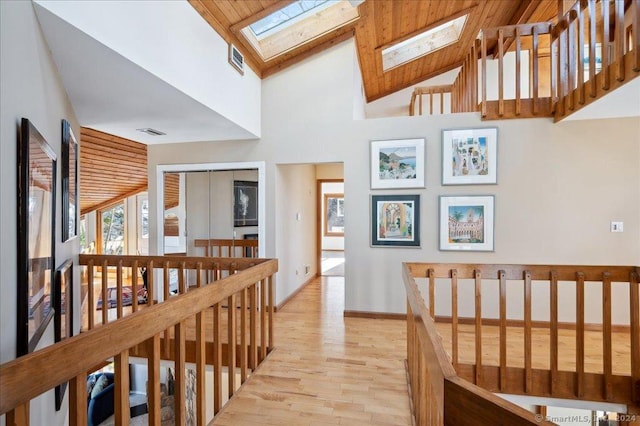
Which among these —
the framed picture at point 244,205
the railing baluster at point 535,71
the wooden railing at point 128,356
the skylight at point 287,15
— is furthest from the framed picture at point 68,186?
the railing baluster at point 535,71

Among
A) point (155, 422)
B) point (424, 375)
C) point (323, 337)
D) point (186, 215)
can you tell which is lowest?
point (323, 337)

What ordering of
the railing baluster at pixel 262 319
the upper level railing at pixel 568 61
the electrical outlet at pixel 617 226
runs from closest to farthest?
the upper level railing at pixel 568 61, the railing baluster at pixel 262 319, the electrical outlet at pixel 617 226

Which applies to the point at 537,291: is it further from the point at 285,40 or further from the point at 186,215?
the point at 186,215

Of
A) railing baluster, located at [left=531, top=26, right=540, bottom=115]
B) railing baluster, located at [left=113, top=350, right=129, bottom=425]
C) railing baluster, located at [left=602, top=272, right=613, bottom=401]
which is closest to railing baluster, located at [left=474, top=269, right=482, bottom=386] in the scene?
railing baluster, located at [left=602, top=272, right=613, bottom=401]

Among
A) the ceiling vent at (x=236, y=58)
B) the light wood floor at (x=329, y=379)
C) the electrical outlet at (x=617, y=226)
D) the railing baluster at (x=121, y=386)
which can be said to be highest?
the ceiling vent at (x=236, y=58)

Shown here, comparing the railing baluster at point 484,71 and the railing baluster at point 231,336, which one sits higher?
the railing baluster at point 484,71

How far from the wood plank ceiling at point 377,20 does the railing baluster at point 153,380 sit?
2562 mm

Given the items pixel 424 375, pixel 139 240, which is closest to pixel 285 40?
pixel 424 375

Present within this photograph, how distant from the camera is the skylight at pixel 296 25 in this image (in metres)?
3.30

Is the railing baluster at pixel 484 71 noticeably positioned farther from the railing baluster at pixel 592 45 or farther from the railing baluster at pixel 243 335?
the railing baluster at pixel 243 335

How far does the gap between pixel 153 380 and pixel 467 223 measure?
10.9 feet

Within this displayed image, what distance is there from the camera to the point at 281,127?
4098 millimetres

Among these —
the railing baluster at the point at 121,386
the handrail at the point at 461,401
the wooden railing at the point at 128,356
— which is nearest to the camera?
the handrail at the point at 461,401

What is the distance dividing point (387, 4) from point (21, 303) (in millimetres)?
4076
